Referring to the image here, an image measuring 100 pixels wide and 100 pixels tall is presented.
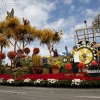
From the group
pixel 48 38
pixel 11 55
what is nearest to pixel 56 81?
pixel 11 55

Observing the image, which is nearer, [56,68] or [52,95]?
[52,95]

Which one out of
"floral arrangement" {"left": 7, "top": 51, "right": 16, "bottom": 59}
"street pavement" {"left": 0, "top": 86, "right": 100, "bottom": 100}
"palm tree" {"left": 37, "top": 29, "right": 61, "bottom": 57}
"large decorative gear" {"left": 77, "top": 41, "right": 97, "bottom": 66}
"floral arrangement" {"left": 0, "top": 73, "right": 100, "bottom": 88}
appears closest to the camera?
"street pavement" {"left": 0, "top": 86, "right": 100, "bottom": 100}

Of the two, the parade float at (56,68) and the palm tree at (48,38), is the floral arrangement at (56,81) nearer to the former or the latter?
the parade float at (56,68)

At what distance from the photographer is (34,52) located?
62.1ft

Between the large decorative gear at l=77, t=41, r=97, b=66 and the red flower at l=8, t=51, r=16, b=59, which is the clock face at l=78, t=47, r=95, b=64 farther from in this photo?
the red flower at l=8, t=51, r=16, b=59

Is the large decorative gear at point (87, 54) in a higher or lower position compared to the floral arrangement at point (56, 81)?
higher

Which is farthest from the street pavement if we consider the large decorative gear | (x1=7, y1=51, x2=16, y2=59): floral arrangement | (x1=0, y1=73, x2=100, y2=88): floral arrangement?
(x1=7, y1=51, x2=16, y2=59): floral arrangement

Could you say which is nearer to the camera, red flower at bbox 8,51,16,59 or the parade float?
the parade float

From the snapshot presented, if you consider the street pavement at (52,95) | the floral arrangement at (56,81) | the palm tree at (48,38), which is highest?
the palm tree at (48,38)

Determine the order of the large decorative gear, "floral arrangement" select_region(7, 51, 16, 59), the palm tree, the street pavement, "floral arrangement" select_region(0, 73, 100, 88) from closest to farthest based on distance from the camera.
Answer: the street pavement < "floral arrangement" select_region(0, 73, 100, 88) < the large decorative gear < "floral arrangement" select_region(7, 51, 16, 59) < the palm tree

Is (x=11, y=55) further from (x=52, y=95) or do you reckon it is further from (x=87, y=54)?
(x=52, y=95)

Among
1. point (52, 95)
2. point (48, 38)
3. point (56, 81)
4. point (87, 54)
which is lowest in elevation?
point (52, 95)

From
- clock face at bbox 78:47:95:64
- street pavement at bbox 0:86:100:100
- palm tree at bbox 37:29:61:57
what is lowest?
street pavement at bbox 0:86:100:100

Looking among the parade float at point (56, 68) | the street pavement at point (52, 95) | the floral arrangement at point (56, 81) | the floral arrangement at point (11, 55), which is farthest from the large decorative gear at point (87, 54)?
the street pavement at point (52, 95)
